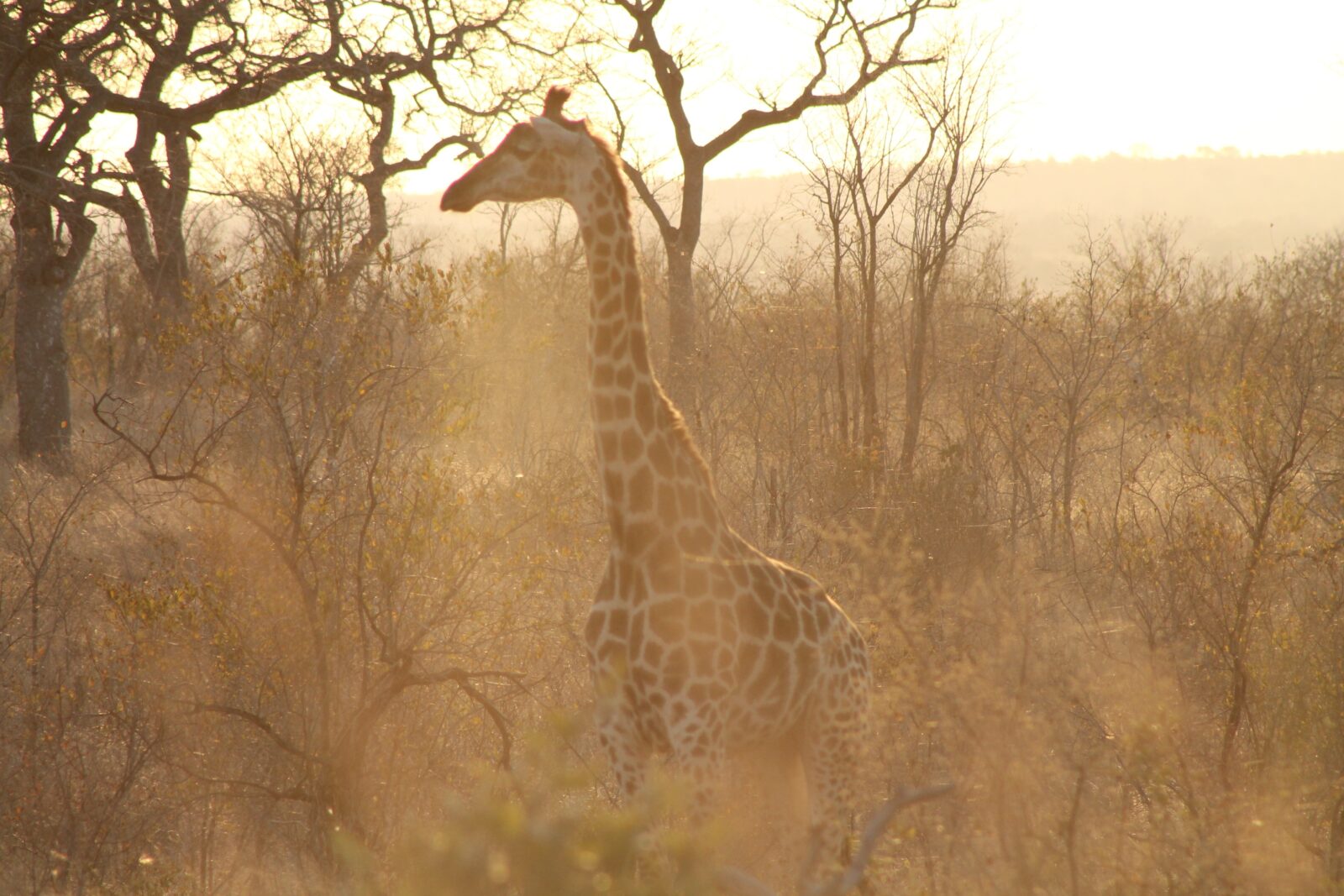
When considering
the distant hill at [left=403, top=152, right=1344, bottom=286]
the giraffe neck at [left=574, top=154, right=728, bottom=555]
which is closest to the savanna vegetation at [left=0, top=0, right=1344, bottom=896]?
the giraffe neck at [left=574, top=154, right=728, bottom=555]

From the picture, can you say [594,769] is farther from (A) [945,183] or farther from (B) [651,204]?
(B) [651,204]

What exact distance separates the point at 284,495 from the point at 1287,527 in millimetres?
5362

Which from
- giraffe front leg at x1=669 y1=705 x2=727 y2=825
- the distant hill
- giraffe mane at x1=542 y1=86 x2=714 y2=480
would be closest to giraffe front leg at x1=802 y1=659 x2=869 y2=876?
giraffe front leg at x1=669 y1=705 x2=727 y2=825

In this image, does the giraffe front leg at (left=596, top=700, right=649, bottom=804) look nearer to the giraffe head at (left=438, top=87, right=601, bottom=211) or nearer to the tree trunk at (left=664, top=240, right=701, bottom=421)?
the giraffe head at (left=438, top=87, right=601, bottom=211)

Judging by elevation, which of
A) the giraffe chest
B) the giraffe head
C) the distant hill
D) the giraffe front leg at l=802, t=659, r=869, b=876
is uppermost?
the distant hill

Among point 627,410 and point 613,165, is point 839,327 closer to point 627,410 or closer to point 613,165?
point 613,165

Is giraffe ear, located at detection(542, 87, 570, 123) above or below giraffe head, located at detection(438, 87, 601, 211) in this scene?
above

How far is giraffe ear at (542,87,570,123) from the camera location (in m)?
4.74

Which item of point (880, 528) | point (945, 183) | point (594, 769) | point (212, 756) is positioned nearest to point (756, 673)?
point (594, 769)

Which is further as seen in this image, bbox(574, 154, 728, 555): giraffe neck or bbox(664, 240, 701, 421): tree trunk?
bbox(664, 240, 701, 421): tree trunk

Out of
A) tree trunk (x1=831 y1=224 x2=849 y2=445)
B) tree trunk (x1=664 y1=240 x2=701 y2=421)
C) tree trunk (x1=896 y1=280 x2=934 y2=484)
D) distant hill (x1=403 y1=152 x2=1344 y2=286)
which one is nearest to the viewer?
tree trunk (x1=896 y1=280 x2=934 y2=484)

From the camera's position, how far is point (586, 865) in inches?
85.5

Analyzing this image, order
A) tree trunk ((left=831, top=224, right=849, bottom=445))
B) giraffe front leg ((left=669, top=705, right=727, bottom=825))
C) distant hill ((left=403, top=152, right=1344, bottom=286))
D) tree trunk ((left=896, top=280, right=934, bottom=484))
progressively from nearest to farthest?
giraffe front leg ((left=669, top=705, right=727, bottom=825)), tree trunk ((left=896, top=280, right=934, bottom=484)), tree trunk ((left=831, top=224, right=849, bottom=445)), distant hill ((left=403, top=152, right=1344, bottom=286))

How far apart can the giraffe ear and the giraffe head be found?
9 centimetres
